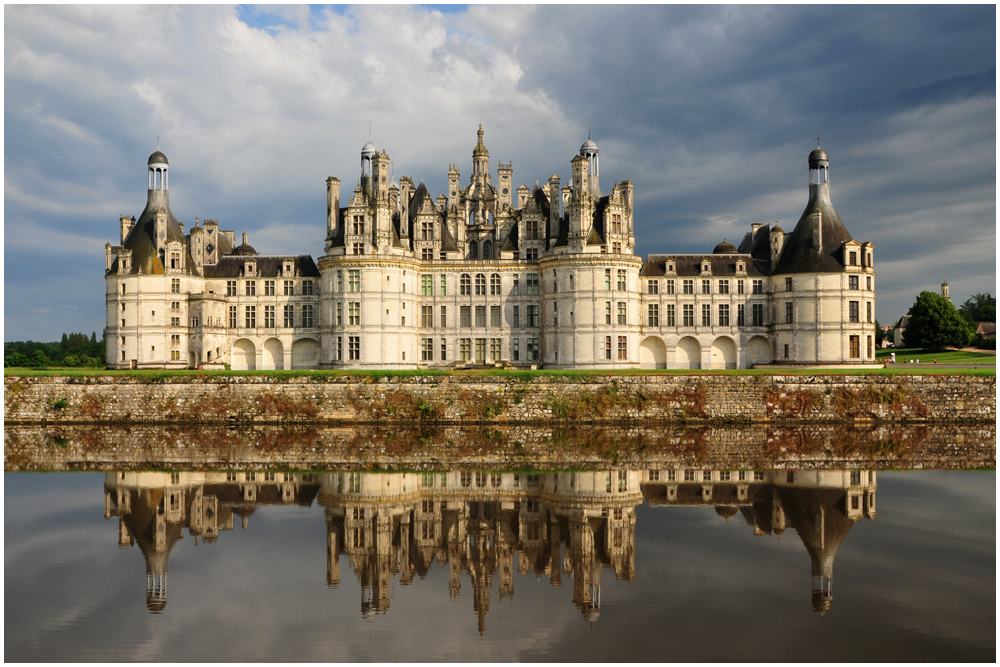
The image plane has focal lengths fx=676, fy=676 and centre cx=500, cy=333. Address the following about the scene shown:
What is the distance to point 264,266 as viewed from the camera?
58.2 meters

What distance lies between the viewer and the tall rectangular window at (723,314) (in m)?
57.1

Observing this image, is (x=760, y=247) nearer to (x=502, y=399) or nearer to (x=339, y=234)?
(x=502, y=399)

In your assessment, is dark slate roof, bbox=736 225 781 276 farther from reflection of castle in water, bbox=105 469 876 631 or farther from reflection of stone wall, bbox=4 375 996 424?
reflection of castle in water, bbox=105 469 876 631

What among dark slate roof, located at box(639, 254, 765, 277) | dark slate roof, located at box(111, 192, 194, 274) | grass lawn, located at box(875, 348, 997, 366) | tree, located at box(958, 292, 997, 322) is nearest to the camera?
dark slate roof, located at box(111, 192, 194, 274)

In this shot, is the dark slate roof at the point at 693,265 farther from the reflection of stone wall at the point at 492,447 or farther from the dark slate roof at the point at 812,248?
the reflection of stone wall at the point at 492,447

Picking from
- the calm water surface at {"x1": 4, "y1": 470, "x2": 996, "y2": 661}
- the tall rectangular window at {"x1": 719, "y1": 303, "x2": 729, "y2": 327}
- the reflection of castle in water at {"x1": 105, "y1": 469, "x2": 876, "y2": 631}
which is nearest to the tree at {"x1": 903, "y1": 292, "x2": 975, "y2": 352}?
the tall rectangular window at {"x1": 719, "y1": 303, "x2": 729, "y2": 327}

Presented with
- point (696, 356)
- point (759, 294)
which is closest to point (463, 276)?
point (696, 356)

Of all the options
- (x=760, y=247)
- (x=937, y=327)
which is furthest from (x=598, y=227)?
(x=937, y=327)

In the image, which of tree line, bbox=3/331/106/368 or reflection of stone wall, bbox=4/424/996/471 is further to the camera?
tree line, bbox=3/331/106/368

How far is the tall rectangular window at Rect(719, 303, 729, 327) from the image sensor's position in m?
57.1

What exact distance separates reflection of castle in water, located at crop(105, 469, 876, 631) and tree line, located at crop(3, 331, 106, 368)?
54110 millimetres

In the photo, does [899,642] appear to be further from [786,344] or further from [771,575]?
[786,344]

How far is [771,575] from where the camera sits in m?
14.4

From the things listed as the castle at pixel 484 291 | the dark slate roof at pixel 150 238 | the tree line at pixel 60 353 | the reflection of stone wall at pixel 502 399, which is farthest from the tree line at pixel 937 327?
the tree line at pixel 60 353
